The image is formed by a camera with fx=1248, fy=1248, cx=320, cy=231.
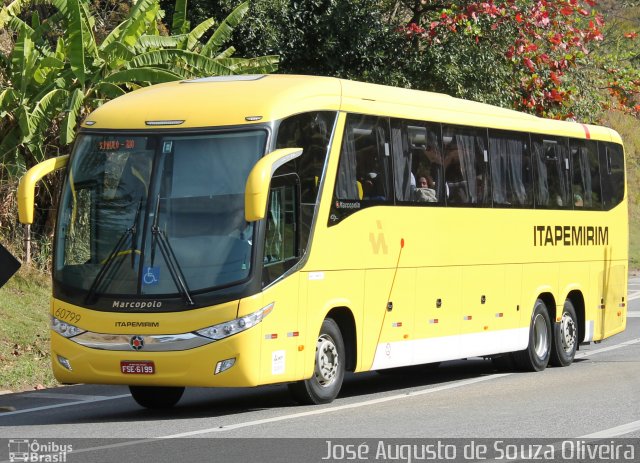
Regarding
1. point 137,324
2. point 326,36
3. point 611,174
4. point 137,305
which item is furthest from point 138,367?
point 326,36

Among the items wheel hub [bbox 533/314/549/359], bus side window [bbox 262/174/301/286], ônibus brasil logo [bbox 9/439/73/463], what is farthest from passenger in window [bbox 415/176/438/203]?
ônibus brasil logo [bbox 9/439/73/463]

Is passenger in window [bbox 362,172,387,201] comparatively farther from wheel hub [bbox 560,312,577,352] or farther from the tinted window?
wheel hub [bbox 560,312,577,352]

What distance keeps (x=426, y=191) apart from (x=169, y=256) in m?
4.24

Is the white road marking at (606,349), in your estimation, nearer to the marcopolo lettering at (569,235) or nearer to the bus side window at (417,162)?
the marcopolo lettering at (569,235)

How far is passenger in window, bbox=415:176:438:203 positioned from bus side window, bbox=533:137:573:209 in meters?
3.08

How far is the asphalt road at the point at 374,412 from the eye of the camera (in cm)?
1083

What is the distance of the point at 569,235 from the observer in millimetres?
18734

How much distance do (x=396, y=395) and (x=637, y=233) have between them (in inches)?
1418

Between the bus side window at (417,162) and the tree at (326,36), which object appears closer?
the bus side window at (417,162)

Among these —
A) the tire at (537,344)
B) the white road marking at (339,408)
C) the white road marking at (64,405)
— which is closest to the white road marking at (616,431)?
the white road marking at (339,408)

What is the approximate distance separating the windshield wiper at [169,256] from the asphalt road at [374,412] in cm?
128

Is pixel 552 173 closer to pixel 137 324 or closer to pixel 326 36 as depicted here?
pixel 137 324

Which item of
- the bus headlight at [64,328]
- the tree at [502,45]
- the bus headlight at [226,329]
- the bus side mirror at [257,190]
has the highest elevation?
the tree at [502,45]

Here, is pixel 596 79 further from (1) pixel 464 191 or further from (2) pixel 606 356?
(1) pixel 464 191
